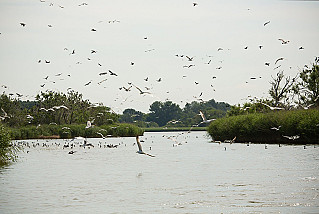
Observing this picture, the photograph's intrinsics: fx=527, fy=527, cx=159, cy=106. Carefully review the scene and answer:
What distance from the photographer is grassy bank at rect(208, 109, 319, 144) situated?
4816 cm

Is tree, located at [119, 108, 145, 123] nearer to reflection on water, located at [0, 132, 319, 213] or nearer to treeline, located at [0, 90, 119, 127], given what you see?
treeline, located at [0, 90, 119, 127]

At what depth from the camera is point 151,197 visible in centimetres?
1994

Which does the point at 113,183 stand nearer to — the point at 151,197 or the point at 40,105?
the point at 151,197

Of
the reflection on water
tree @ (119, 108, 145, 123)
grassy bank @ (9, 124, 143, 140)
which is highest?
tree @ (119, 108, 145, 123)

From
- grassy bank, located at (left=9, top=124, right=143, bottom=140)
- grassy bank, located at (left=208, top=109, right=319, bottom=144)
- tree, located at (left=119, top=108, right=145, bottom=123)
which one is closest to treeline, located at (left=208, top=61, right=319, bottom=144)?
grassy bank, located at (left=208, top=109, right=319, bottom=144)

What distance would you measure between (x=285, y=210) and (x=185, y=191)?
560 centimetres

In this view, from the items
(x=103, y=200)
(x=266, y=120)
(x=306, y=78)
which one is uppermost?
(x=306, y=78)

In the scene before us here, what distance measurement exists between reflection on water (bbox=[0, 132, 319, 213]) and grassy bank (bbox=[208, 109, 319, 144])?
42.9ft

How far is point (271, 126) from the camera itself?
53.2m

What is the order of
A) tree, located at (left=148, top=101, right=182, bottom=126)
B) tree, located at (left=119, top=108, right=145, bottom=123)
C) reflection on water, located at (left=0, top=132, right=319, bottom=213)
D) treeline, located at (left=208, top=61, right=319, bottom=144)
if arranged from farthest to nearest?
tree, located at (left=148, top=101, right=182, bottom=126), tree, located at (left=119, top=108, right=145, bottom=123), treeline, located at (left=208, top=61, right=319, bottom=144), reflection on water, located at (left=0, top=132, right=319, bottom=213)

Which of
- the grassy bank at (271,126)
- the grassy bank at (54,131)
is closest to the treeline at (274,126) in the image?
the grassy bank at (271,126)

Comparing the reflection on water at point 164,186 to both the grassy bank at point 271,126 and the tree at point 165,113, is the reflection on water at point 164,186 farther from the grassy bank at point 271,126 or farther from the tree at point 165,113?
the tree at point 165,113

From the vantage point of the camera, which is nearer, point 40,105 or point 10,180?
point 10,180

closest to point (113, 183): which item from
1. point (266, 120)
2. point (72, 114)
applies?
point (266, 120)
